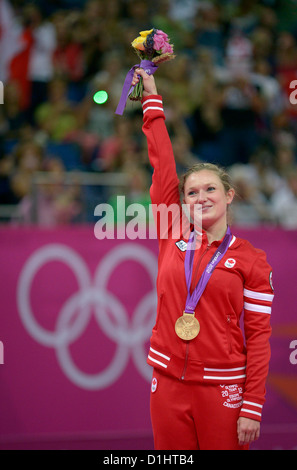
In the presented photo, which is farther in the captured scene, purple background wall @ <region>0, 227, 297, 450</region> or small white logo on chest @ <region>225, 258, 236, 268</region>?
purple background wall @ <region>0, 227, 297, 450</region>

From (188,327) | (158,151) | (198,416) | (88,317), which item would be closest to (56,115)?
(88,317)

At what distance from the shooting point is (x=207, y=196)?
2936 millimetres

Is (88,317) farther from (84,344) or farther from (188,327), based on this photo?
(188,327)

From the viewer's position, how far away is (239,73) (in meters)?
8.08

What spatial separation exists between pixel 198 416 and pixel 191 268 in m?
0.69

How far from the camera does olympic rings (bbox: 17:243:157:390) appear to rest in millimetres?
4953

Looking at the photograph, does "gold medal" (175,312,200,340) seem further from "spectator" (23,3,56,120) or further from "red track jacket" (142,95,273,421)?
"spectator" (23,3,56,120)

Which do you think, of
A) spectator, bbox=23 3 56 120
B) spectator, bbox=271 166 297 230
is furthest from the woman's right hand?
spectator, bbox=23 3 56 120

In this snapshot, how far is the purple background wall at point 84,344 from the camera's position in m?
4.89

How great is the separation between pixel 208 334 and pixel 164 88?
16.7 ft

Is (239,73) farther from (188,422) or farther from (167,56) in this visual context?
(188,422)

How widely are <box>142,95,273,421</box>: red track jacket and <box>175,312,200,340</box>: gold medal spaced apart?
1.1 inches
